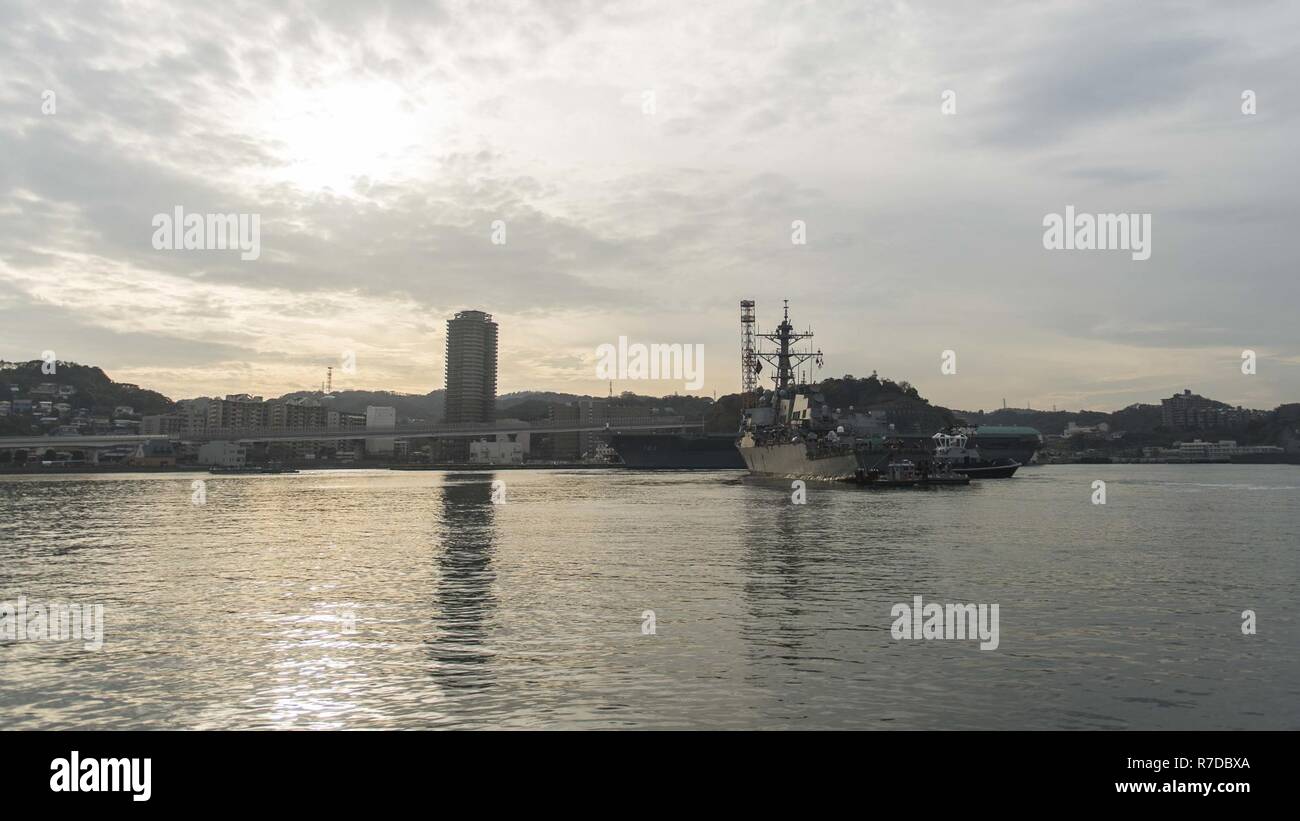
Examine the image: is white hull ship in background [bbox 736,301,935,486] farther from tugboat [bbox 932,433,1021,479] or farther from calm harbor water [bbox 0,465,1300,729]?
calm harbor water [bbox 0,465,1300,729]

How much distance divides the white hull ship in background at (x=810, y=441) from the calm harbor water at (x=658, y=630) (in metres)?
48.7

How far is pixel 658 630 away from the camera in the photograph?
18.8 m

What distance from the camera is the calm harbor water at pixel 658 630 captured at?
13023 millimetres

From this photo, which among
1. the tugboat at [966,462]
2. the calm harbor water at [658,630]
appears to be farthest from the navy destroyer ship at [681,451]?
the calm harbor water at [658,630]

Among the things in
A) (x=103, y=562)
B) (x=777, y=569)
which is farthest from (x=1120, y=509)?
(x=103, y=562)

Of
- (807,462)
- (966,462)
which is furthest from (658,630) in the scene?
(966,462)

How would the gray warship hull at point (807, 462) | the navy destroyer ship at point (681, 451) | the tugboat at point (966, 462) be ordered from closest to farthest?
1. the gray warship hull at point (807, 462)
2. the tugboat at point (966, 462)
3. the navy destroyer ship at point (681, 451)

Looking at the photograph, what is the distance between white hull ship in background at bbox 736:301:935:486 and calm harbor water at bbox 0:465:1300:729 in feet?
160

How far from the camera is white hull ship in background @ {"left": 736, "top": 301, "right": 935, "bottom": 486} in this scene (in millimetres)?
94000

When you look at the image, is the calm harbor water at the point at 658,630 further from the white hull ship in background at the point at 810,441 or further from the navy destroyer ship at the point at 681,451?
the navy destroyer ship at the point at 681,451
